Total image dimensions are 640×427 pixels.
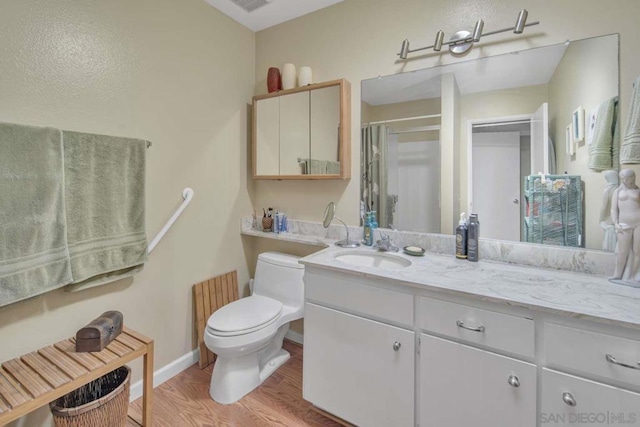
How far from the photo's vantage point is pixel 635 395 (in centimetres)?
90

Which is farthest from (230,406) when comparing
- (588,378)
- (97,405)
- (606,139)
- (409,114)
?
(606,139)

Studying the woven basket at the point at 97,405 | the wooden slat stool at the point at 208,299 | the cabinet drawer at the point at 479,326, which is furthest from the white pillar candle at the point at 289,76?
the woven basket at the point at 97,405

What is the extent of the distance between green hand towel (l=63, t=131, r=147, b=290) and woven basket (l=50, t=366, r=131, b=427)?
47 cm

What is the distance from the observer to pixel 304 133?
7.02 feet

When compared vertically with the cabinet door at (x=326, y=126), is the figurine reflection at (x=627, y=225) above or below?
below

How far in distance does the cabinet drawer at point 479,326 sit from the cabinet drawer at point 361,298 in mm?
79

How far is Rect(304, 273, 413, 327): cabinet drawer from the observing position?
1280mm

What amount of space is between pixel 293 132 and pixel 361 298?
133 cm

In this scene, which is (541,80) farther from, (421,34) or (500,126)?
(421,34)

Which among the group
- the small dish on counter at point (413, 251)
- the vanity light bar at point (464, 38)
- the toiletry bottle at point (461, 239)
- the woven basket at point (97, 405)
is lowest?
the woven basket at point (97, 405)

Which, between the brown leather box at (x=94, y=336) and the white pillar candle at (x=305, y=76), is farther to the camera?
the white pillar candle at (x=305, y=76)

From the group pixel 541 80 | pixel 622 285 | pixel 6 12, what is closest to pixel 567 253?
pixel 622 285

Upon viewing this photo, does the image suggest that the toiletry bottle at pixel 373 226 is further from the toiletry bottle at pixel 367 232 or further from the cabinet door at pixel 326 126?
the cabinet door at pixel 326 126

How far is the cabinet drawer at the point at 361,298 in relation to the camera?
128 centimetres
